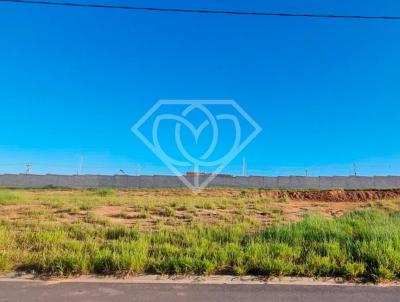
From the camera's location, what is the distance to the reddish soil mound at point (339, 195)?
1346 inches

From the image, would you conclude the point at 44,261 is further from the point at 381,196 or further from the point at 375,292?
the point at 381,196

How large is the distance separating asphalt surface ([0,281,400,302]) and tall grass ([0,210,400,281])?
0.59m

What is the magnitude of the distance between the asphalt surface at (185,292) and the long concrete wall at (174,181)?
3484 cm

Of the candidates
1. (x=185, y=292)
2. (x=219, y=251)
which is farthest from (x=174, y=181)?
(x=185, y=292)

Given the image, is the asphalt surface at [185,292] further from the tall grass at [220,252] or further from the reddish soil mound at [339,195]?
the reddish soil mound at [339,195]

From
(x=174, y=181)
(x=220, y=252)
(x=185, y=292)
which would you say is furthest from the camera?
(x=174, y=181)

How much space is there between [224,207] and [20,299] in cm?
1306

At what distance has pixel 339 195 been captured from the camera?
115ft

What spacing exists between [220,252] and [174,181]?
33.7 metres

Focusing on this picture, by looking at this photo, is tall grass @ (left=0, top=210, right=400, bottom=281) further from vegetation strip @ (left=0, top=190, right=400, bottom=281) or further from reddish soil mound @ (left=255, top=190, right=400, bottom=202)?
reddish soil mound @ (left=255, top=190, right=400, bottom=202)

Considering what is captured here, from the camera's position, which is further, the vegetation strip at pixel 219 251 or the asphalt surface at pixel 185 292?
the vegetation strip at pixel 219 251

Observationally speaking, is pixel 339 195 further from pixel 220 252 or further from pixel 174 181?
pixel 220 252

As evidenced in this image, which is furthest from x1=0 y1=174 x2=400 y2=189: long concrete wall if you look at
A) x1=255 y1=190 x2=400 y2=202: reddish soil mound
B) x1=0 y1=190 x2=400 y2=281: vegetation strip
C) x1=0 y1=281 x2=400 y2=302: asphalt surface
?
x1=0 y1=281 x2=400 y2=302: asphalt surface

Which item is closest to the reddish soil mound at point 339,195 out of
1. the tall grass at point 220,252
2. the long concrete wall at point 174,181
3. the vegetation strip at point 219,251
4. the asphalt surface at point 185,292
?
the long concrete wall at point 174,181
